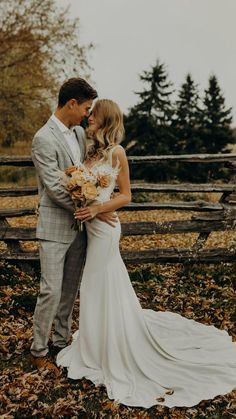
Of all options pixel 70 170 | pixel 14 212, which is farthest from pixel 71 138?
pixel 14 212

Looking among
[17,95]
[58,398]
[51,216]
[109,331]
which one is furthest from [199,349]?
[17,95]

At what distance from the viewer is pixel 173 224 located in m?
6.52

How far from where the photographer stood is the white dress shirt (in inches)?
157

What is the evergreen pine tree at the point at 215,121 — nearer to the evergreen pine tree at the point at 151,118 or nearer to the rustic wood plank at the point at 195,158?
the evergreen pine tree at the point at 151,118

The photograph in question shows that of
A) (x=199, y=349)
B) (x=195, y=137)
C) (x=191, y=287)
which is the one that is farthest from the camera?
(x=195, y=137)

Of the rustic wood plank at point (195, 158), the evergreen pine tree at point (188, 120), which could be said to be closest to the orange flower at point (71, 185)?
the rustic wood plank at point (195, 158)

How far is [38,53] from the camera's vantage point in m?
17.3

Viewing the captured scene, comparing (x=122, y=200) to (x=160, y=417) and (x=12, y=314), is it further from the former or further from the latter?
(x=12, y=314)

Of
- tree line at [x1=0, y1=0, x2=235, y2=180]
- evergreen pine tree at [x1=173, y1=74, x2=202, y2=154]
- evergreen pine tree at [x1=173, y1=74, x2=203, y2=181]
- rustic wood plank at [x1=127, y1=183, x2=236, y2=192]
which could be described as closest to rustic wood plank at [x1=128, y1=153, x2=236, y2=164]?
rustic wood plank at [x1=127, y1=183, x2=236, y2=192]

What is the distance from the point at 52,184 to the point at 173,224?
3.05m

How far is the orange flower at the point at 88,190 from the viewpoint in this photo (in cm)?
354

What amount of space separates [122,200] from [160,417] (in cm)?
176

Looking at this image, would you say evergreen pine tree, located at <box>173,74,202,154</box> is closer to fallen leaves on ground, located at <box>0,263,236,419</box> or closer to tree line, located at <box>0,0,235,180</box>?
tree line, located at <box>0,0,235,180</box>

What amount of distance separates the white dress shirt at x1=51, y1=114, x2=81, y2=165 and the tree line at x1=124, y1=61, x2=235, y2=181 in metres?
19.1
